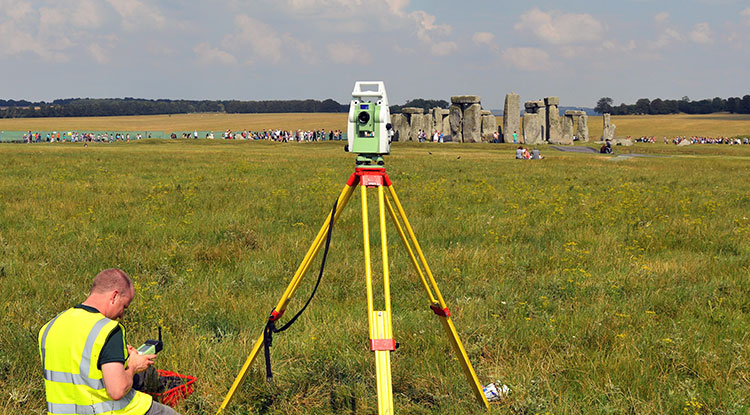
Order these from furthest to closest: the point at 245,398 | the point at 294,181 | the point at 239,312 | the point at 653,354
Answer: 1. the point at 294,181
2. the point at 239,312
3. the point at 653,354
4. the point at 245,398

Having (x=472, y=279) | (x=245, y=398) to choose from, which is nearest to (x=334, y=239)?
(x=472, y=279)

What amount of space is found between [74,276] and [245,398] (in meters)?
4.25

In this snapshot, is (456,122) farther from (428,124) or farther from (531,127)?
(531,127)

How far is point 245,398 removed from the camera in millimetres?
4598

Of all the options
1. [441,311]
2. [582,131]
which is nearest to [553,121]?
[582,131]

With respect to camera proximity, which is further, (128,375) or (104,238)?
(104,238)

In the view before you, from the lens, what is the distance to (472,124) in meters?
59.9

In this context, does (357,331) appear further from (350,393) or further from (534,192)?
(534,192)

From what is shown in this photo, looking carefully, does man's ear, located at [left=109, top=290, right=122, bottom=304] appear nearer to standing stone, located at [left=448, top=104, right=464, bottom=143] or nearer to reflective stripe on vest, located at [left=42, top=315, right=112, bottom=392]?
reflective stripe on vest, located at [left=42, top=315, right=112, bottom=392]

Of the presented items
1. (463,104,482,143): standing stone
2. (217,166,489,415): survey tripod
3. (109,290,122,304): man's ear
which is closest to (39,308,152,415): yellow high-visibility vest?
(109,290,122,304): man's ear

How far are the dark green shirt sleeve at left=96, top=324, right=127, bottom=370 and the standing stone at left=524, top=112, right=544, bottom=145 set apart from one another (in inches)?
2341

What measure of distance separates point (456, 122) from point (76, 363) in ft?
196

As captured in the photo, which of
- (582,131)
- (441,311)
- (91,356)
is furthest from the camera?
(582,131)

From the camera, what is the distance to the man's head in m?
3.59
